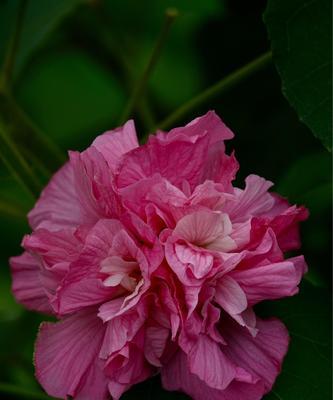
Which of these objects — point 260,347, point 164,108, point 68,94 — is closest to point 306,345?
point 260,347

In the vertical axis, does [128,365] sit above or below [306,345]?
above

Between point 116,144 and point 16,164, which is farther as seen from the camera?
point 16,164

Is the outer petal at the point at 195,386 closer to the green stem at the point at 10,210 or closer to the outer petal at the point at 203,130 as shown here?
the outer petal at the point at 203,130

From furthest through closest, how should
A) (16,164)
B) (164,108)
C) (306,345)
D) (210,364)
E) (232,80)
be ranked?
(164,108) → (232,80) → (16,164) → (306,345) → (210,364)

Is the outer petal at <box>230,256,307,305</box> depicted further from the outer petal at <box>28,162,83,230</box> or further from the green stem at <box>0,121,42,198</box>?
the green stem at <box>0,121,42,198</box>

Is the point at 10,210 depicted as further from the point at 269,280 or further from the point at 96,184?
the point at 269,280

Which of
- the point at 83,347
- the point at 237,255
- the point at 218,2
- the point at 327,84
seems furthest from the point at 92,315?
the point at 218,2

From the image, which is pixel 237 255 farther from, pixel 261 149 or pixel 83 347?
pixel 261 149
